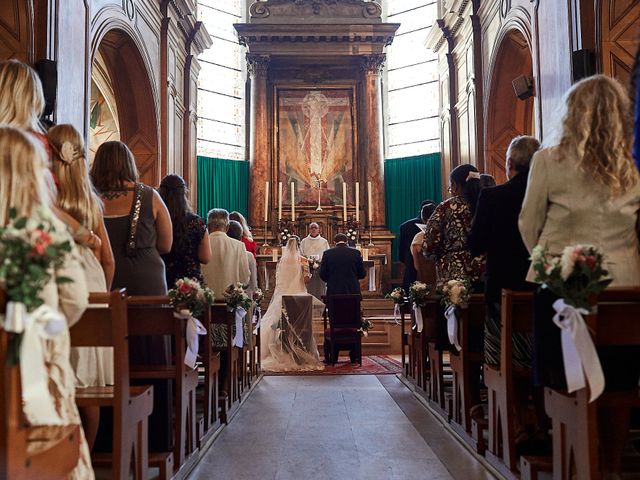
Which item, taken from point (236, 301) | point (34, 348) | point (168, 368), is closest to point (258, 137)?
point (236, 301)

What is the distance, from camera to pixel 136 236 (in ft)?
10.8

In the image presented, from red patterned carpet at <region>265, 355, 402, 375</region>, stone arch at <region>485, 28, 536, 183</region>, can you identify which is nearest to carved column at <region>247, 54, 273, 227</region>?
stone arch at <region>485, 28, 536, 183</region>

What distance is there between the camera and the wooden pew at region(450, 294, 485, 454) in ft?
12.7

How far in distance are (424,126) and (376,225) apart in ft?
9.55

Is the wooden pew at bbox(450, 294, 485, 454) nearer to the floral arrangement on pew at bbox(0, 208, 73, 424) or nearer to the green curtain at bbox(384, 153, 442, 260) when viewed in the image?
the floral arrangement on pew at bbox(0, 208, 73, 424)

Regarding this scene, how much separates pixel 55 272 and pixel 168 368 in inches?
59.3

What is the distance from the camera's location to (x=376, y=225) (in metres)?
13.6

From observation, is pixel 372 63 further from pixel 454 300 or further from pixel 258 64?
pixel 454 300

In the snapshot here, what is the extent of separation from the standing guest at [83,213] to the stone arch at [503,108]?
8.06 m

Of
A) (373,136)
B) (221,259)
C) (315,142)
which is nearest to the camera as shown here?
(221,259)

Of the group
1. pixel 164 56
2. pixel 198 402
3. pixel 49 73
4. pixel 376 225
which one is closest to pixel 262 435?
pixel 198 402

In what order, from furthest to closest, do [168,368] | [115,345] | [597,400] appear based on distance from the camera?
1. [168,368]
2. [115,345]
3. [597,400]

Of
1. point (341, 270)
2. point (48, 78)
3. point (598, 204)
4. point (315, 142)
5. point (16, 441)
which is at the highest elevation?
point (315, 142)

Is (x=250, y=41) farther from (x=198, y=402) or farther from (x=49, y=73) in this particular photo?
(x=198, y=402)
